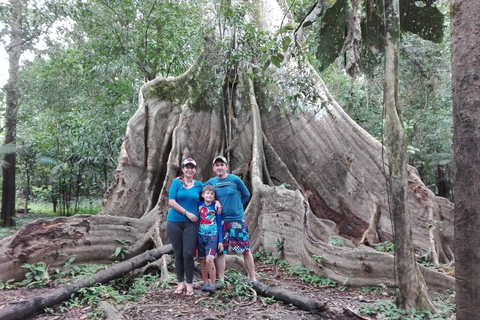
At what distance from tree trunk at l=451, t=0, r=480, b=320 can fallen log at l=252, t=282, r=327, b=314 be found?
1621 millimetres

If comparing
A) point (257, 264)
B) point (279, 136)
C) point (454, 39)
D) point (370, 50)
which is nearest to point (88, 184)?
point (279, 136)

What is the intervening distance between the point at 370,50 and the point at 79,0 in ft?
20.3

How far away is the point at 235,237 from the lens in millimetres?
4109

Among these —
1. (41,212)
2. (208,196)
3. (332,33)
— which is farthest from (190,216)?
(41,212)

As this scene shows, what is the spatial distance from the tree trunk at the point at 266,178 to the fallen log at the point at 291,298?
3.77ft

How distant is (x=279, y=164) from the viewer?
289 inches

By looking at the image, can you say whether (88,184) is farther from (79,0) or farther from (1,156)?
(79,0)

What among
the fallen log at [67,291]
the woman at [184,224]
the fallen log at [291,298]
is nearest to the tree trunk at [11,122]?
the fallen log at [67,291]

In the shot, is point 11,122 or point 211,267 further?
point 11,122

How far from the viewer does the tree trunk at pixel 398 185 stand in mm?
3361

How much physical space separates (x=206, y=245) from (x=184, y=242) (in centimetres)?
24

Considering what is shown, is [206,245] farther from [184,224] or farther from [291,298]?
[291,298]

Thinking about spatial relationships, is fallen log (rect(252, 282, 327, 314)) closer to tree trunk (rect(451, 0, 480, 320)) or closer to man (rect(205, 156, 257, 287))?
man (rect(205, 156, 257, 287))

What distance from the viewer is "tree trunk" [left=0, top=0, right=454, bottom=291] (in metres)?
4.75
